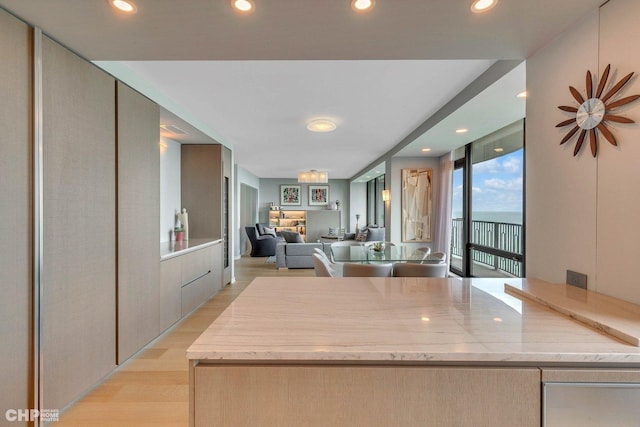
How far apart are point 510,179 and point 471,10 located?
330 cm

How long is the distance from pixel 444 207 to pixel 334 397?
17.4 ft

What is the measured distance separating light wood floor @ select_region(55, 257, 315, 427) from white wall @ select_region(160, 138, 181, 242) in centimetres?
153

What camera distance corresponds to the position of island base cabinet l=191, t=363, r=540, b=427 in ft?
2.74

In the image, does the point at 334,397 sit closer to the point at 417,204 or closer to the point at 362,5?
the point at 362,5

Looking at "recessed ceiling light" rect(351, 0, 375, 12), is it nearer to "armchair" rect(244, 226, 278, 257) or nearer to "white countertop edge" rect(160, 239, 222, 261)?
"white countertop edge" rect(160, 239, 222, 261)

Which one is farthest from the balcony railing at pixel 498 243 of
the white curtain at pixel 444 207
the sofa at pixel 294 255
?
the sofa at pixel 294 255

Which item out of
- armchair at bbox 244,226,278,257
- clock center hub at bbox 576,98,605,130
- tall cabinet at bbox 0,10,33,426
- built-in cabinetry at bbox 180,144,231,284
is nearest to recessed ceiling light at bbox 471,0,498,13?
clock center hub at bbox 576,98,605,130

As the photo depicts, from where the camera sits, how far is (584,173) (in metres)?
1.37

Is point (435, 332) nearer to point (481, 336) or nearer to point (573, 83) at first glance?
point (481, 336)

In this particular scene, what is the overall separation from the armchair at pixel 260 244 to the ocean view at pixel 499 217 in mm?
5070

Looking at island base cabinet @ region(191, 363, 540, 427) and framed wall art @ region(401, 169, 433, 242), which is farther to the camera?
framed wall art @ region(401, 169, 433, 242)

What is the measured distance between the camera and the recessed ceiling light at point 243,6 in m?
1.30

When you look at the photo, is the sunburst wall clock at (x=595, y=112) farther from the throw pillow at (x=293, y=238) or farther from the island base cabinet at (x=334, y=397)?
the throw pillow at (x=293, y=238)

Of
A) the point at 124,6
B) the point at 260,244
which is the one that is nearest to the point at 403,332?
the point at 124,6
